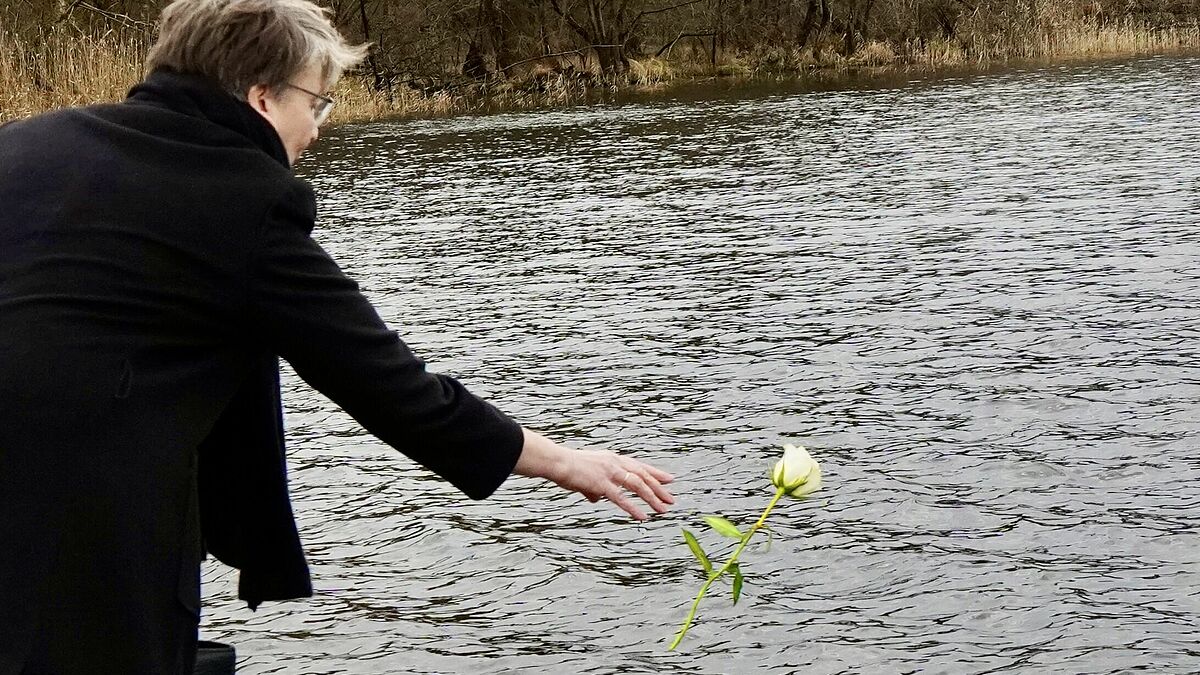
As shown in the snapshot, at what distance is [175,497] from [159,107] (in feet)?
2.87

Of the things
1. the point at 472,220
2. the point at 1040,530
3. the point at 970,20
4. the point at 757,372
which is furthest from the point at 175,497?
the point at 970,20

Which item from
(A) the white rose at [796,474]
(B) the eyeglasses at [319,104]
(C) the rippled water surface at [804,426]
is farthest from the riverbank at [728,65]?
(A) the white rose at [796,474]

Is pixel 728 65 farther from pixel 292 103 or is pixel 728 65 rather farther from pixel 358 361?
pixel 358 361

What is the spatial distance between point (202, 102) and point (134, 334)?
56 cm

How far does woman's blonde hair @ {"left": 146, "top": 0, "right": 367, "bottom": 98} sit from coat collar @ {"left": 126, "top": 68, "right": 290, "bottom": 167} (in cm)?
4

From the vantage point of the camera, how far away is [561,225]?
59.4 feet

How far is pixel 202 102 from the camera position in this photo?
11.0 feet

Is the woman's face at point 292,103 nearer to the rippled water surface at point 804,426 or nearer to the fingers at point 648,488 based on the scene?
the fingers at point 648,488

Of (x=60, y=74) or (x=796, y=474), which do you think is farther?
(x=60, y=74)

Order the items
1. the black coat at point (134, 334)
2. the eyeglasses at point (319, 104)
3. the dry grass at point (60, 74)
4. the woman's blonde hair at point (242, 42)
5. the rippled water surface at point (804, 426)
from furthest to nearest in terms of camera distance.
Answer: the dry grass at point (60, 74) → the rippled water surface at point (804, 426) → the eyeglasses at point (319, 104) → the woman's blonde hair at point (242, 42) → the black coat at point (134, 334)

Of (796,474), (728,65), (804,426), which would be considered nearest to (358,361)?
(796,474)

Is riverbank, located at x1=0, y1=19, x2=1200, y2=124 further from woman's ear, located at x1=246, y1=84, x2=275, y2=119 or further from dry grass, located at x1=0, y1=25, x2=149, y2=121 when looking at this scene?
woman's ear, located at x1=246, y1=84, x2=275, y2=119

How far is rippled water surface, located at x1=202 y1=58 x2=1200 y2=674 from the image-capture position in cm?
596

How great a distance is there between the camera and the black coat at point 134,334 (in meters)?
3.13
